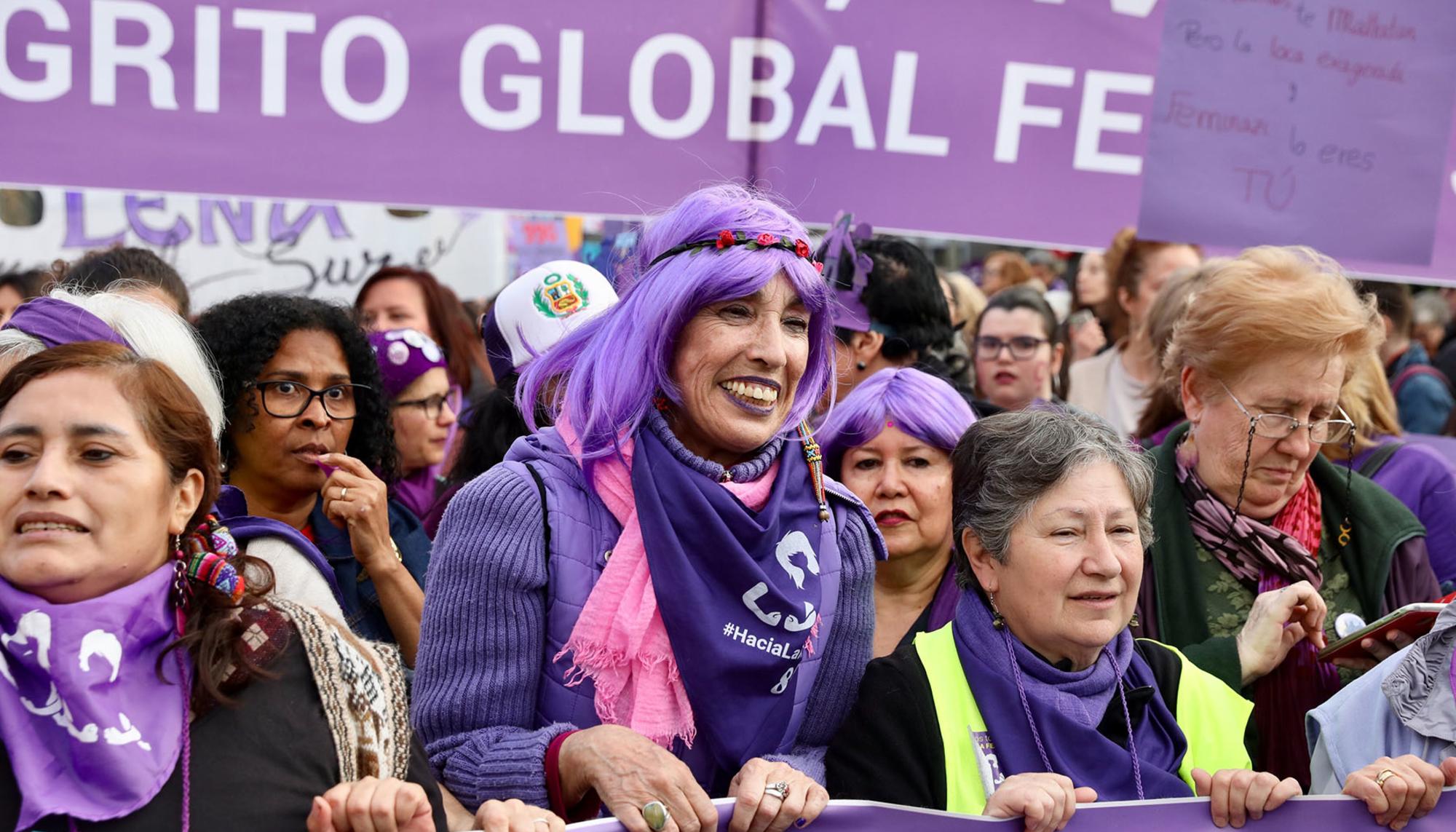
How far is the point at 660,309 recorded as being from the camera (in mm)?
2637

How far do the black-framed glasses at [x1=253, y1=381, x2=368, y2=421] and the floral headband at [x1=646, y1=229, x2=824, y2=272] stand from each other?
127 centimetres

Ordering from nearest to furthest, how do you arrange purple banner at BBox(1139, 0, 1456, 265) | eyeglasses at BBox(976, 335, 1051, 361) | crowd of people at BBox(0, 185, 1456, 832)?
crowd of people at BBox(0, 185, 1456, 832) → purple banner at BBox(1139, 0, 1456, 265) → eyeglasses at BBox(976, 335, 1051, 361)

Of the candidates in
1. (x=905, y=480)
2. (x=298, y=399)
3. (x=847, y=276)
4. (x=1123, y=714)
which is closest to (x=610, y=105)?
(x=847, y=276)

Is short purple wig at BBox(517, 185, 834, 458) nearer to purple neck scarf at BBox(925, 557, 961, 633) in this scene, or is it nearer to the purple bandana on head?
purple neck scarf at BBox(925, 557, 961, 633)

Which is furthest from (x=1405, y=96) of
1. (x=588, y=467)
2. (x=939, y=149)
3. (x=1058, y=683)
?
(x=588, y=467)

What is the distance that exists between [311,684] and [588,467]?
0.61 m

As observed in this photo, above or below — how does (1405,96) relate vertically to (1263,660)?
above

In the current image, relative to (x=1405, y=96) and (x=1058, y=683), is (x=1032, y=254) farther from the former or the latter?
(x=1058, y=683)

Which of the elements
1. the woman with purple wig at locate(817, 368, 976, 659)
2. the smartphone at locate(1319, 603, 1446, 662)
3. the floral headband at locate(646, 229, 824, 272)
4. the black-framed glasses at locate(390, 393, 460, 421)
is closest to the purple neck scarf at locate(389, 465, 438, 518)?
the black-framed glasses at locate(390, 393, 460, 421)

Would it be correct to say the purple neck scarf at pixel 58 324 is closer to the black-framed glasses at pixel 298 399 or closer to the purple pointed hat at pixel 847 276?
the black-framed glasses at pixel 298 399

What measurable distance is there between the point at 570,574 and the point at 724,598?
259mm

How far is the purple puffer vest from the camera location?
8.39 ft

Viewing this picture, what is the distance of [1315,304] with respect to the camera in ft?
11.4

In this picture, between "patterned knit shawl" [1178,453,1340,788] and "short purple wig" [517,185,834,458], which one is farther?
"patterned knit shawl" [1178,453,1340,788]
